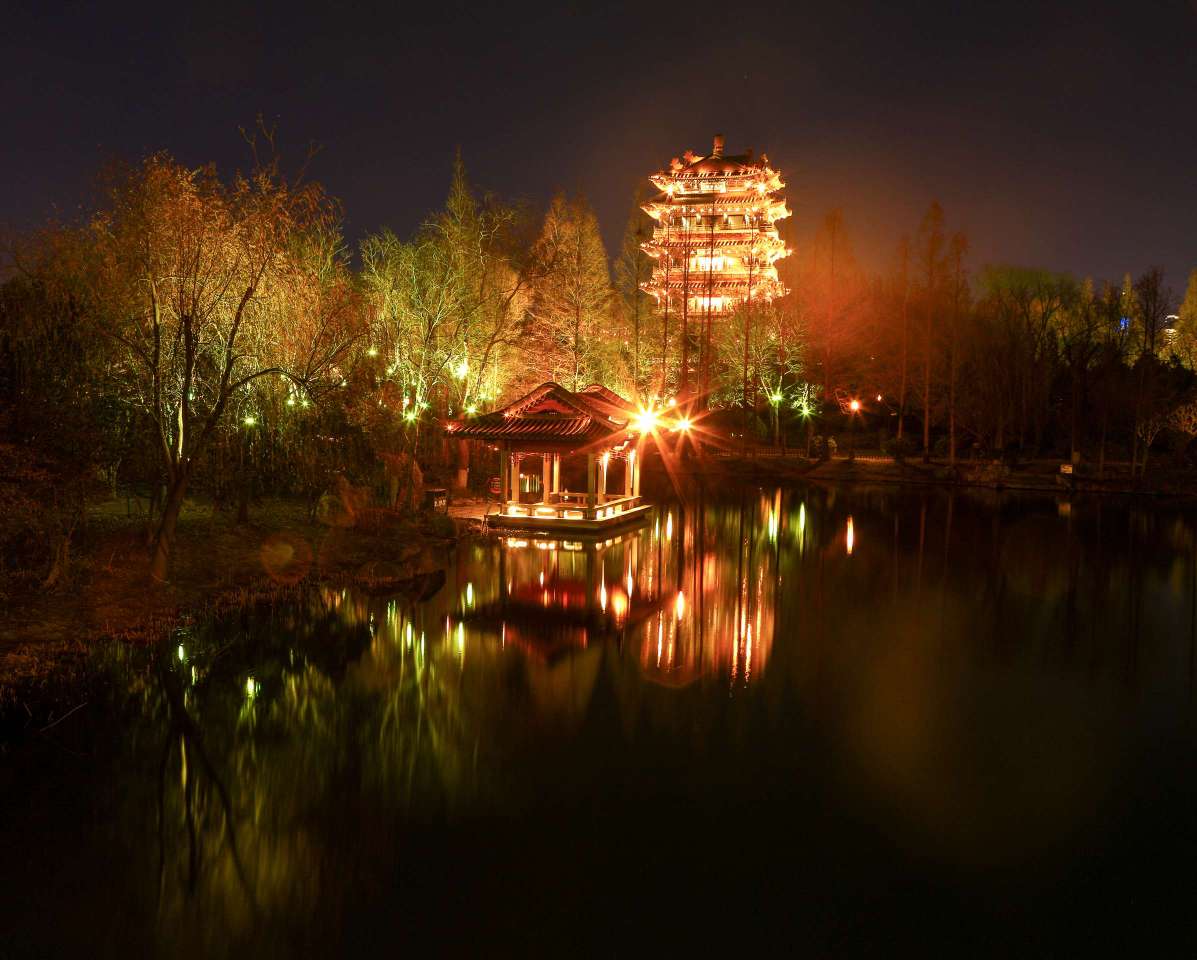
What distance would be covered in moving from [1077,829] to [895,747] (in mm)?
1720

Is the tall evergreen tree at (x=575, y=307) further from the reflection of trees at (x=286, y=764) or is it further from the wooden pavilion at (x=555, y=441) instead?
the reflection of trees at (x=286, y=764)

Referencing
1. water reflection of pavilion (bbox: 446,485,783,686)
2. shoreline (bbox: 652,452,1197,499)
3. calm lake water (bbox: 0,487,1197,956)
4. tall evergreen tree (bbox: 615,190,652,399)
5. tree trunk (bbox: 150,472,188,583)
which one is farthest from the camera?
tall evergreen tree (bbox: 615,190,652,399)

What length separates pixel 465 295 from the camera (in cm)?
2697

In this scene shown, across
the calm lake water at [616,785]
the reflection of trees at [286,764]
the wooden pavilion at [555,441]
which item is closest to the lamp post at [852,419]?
the wooden pavilion at [555,441]

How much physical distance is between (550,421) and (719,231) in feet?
103

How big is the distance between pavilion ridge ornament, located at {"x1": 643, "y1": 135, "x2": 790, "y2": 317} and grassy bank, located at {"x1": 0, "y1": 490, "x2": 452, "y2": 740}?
31.6 m

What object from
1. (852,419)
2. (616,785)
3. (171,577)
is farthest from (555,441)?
(852,419)

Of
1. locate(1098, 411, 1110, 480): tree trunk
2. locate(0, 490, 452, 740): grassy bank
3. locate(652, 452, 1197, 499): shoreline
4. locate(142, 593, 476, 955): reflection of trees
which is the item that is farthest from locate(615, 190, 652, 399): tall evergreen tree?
locate(142, 593, 476, 955): reflection of trees

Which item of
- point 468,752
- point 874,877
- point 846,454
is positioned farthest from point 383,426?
point 846,454

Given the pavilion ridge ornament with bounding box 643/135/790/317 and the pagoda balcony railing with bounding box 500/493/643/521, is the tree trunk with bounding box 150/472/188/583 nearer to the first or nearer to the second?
the pagoda balcony railing with bounding box 500/493/643/521

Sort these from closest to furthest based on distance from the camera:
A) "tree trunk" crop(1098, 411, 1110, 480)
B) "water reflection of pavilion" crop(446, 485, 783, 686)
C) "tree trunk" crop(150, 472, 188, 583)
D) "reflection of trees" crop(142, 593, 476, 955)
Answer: "reflection of trees" crop(142, 593, 476, 955), "water reflection of pavilion" crop(446, 485, 783, 686), "tree trunk" crop(150, 472, 188, 583), "tree trunk" crop(1098, 411, 1110, 480)

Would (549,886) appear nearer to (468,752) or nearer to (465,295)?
(468,752)

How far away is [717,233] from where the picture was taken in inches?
1892

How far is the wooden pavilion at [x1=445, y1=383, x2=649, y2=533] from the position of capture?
20422mm
